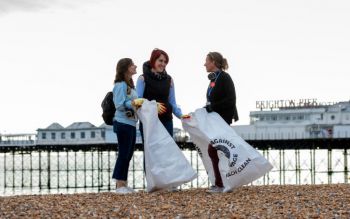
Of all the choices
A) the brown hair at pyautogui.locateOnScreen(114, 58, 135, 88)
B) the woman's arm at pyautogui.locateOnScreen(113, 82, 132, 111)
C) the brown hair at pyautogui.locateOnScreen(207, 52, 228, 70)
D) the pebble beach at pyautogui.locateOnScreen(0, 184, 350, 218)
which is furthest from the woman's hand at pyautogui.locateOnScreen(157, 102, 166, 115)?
the pebble beach at pyautogui.locateOnScreen(0, 184, 350, 218)

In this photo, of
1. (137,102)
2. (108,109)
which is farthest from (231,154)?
(108,109)

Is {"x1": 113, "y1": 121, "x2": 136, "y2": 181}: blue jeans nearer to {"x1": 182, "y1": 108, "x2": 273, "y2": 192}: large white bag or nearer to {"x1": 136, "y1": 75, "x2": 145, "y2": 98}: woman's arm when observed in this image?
{"x1": 136, "y1": 75, "x2": 145, "y2": 98}: woman's arm

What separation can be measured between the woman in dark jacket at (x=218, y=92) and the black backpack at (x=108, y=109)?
1.16 m

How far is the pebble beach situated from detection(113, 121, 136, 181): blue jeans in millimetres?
353

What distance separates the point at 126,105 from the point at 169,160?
0.85 meters

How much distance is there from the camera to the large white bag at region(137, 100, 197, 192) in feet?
28.0

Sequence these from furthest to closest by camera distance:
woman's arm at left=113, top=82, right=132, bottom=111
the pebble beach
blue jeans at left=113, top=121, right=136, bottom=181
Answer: blue jeans at left=113, top=121, right=136, bottom=181, woman's arm at left=113, top=82, right=132, bottom=111, the pebble beach

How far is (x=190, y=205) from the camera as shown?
7.63 meters

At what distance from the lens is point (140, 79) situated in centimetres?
860

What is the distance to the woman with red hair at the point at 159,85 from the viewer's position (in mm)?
8562

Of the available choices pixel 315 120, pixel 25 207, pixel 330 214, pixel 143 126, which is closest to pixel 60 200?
pixel 25 207

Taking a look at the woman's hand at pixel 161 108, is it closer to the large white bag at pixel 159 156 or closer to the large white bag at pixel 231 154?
the large white bag at pixel 159 156

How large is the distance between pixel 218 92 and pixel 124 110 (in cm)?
115

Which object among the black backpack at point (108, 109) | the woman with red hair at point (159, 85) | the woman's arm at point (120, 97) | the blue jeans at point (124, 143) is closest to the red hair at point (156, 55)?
the woman with red hair at point (159, 85)
